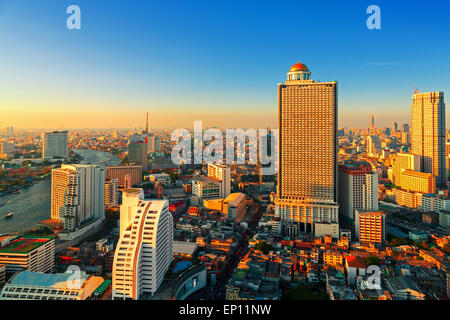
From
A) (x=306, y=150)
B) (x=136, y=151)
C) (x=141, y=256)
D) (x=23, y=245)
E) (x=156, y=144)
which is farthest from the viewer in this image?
(x=156, y=144)

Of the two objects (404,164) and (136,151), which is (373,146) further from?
(136,151)

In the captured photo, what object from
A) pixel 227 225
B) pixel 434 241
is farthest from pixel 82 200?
pixel 434 241

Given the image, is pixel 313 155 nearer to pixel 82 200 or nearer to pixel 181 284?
pixel 181 284

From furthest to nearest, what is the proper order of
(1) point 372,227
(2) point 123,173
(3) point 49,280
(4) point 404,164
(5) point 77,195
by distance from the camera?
(2) point 123,173, (4) point 404,164, (5) point 77,195, (1) point 372,227, (3) point 49,280

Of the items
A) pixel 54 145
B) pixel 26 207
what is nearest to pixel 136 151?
pixel 54 145

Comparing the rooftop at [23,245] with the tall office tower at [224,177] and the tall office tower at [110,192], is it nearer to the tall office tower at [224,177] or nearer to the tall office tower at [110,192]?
the tall office tower at [110,192]

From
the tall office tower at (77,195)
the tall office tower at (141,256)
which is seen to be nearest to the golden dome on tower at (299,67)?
the tall office tower at (141,256)
